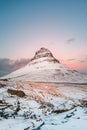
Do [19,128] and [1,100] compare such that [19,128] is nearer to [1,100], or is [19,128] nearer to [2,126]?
[2,126]

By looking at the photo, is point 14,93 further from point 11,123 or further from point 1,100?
point 11,123

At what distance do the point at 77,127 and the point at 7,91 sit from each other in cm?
2577

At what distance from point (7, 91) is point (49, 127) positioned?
24825 millimetres

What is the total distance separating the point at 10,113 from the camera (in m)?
25.0

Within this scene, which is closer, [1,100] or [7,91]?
[1,100]

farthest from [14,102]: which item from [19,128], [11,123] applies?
[19,128]

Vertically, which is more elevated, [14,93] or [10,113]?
[14,93]

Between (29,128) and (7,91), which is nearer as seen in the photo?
(29,128)

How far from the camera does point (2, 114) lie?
23891mm

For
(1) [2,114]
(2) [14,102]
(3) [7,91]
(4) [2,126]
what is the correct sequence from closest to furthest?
(4) [2,126]
(1) [2,114]
(2) [14,102]
(3) [7,91]

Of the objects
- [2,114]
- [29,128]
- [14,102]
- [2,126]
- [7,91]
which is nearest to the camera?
[29,128]


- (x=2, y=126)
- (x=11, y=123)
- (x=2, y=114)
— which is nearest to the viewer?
(x=2, y=126)

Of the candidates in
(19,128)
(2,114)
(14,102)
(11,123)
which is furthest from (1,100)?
(19,128)

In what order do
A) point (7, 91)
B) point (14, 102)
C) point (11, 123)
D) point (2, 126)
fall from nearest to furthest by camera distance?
point (2, 126), point (11, 123), point (14, 102), point (7, 91)
